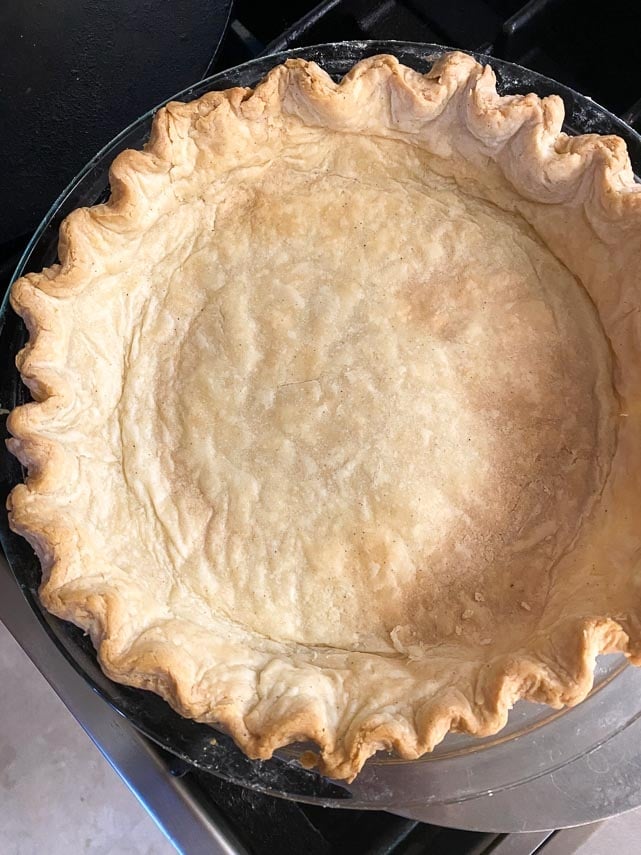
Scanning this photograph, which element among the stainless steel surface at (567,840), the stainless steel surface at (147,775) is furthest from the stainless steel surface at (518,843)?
the stainless steel surface at (147,775)

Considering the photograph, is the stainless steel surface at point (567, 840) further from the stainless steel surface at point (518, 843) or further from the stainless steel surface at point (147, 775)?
the stainless steel surface at point (147, 775)

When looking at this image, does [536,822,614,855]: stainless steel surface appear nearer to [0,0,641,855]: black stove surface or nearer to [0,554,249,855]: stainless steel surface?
[0,0,641,855]: black stove surface

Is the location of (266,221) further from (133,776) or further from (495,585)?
(133,776)

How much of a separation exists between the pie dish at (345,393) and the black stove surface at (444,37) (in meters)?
0.39

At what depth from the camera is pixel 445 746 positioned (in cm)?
134

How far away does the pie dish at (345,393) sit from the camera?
1273 millimetres

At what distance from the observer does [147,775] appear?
1.50 m

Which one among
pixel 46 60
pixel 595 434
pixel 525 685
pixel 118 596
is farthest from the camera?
pixel 46 60

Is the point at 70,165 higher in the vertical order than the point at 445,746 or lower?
higher

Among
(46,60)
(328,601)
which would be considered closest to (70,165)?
(46,60)

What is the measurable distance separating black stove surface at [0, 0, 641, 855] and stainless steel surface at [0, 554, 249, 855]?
0.16 ft

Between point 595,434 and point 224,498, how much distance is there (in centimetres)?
60

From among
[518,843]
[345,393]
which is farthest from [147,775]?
[345,393]

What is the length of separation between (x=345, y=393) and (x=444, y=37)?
94cm
